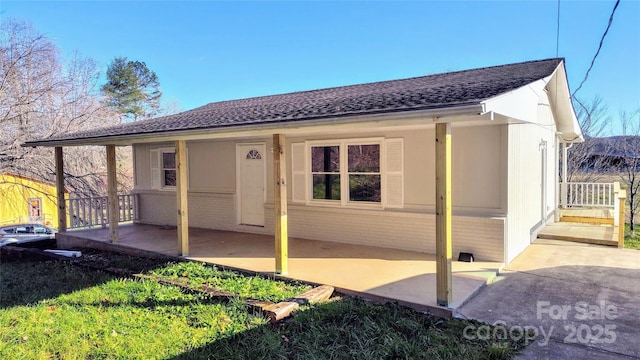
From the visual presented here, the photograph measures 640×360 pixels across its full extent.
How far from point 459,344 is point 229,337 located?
230cm

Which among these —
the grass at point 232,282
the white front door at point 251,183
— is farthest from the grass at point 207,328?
the white front door at point 251,183

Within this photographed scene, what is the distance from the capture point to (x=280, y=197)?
588cm

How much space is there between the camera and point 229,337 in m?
3.97

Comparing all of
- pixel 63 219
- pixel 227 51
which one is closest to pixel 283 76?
pixel 227 51

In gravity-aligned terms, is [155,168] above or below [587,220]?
above

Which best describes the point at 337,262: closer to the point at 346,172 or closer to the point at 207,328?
the point at 346,172

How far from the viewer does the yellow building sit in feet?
41.4

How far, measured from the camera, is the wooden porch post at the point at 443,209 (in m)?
4.34

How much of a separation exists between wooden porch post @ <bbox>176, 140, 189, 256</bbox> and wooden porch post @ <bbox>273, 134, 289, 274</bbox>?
84.9 inches

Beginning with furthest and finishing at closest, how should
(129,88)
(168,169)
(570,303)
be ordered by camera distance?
1. (129,88)
2. (168,169)
3. (570,303)

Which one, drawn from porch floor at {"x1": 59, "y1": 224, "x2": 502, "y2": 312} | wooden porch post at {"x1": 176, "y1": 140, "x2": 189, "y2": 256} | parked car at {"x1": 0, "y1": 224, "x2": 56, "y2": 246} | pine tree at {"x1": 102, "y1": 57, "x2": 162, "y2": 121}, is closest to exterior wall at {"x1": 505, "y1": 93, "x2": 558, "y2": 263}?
porch floor at {"x1": 59, "y1": 224, "x2": 502, "y2": 312}

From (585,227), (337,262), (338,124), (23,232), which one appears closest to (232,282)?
(337,262)

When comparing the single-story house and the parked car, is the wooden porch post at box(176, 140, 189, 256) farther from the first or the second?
the parked car

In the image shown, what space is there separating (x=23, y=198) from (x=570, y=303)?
1584cm
